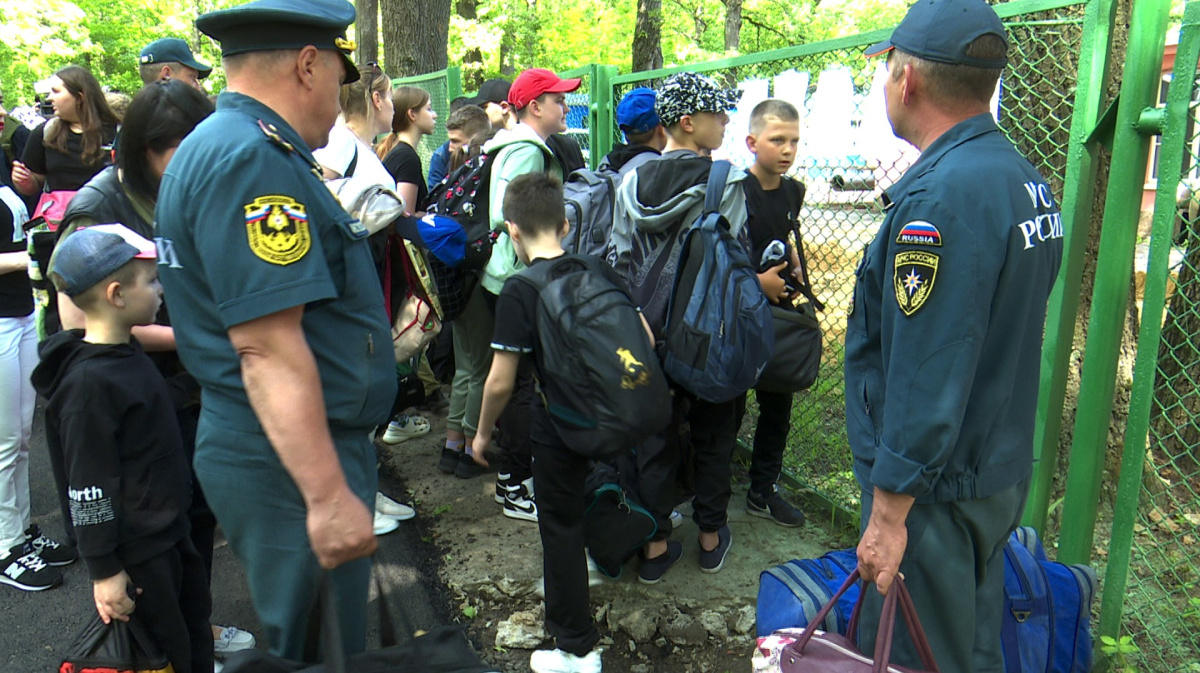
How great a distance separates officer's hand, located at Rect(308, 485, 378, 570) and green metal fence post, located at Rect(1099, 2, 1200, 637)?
90.5 inches

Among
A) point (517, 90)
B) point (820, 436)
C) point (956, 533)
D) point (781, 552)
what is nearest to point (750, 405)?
point (820, 436)

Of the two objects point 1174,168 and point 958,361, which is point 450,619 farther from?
point 1174,168

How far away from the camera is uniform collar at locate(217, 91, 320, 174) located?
1738 mm

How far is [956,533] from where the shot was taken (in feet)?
6.44

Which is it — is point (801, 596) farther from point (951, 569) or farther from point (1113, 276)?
point (1113, 276)

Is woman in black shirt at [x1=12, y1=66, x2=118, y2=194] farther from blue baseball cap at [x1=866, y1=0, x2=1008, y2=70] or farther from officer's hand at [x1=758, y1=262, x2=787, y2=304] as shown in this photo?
blue baseball cap at [x1=866, y1=0, x2=1008, y2=70]

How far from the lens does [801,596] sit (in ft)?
7.54

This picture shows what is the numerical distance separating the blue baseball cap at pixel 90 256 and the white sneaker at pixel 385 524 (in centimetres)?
199

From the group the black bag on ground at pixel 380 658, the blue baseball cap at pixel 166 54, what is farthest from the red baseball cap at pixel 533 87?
the black bag on ground at pixel 380 658

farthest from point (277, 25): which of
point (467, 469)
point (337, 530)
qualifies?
point (467, 469)

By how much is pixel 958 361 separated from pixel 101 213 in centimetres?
265

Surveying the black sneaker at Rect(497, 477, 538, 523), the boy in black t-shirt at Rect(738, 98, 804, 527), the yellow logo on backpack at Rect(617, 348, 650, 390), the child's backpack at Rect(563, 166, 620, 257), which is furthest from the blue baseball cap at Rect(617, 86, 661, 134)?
the black sneaker at Rect(497, 477, 538, 523)

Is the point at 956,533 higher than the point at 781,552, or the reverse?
the point at 956,533

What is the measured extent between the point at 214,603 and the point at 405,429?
194 cm
